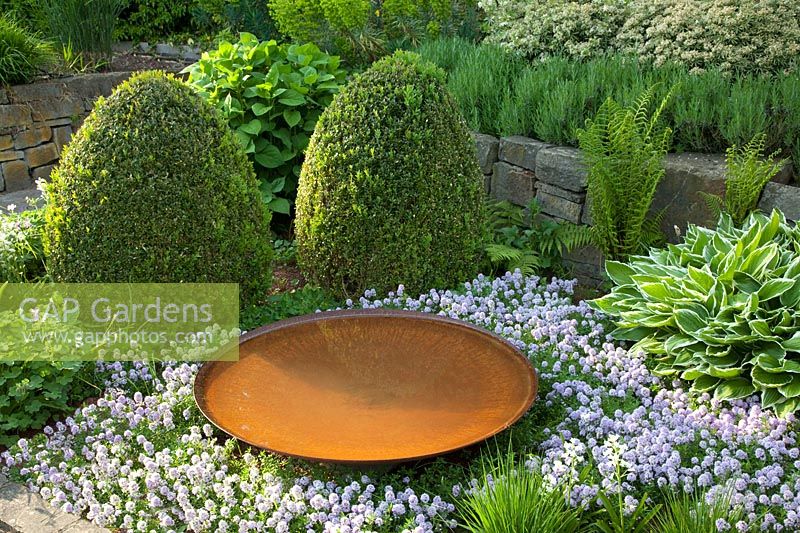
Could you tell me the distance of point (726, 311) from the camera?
3594 millimetres

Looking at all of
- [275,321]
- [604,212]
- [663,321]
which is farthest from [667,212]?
[275,321]

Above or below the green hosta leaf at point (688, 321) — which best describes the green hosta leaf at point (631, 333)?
below

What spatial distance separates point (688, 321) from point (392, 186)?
160cm

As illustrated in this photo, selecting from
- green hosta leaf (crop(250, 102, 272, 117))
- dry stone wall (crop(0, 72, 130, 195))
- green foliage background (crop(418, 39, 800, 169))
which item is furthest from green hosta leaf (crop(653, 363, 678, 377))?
dry stone wall (crop(0, 72, 130, 195))

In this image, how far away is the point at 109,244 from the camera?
398 cm

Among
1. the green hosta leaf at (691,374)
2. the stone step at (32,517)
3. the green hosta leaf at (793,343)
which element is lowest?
the stone step at (32,517)

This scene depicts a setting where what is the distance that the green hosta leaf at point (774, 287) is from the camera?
3.56 m

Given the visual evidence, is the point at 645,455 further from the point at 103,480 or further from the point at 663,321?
the point at 103,480

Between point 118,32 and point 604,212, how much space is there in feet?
25.0

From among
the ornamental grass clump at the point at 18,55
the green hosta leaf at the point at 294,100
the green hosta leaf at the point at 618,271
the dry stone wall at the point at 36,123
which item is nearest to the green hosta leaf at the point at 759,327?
the green hosta leaf at the point at 618,271

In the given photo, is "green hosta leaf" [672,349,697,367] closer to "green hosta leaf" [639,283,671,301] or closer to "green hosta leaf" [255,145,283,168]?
"green hosta leaf" [639,283,671,301]

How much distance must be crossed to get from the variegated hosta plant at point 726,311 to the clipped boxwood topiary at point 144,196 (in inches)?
78.9

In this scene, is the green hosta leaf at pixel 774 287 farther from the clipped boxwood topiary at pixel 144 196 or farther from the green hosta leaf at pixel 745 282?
the clipped boxwood topiary at pixel 144 196

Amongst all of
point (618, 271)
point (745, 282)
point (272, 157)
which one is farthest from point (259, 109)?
point (745, 282)
